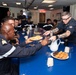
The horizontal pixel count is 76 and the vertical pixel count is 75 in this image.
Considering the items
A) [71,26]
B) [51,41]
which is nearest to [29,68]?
[51,41]

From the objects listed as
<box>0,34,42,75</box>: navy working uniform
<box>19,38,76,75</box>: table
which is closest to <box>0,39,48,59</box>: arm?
<box>0,34,42,75</box>: navy working uniform

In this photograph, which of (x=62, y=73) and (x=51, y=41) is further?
(x=51, y=41)

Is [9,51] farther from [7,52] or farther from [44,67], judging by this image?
[44,67]

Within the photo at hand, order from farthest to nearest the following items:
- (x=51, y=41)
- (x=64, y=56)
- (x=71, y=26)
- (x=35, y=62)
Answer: (x=71, y=26) < (x=51, y=41) < (x=64, y=56) < (x=35, y=62)

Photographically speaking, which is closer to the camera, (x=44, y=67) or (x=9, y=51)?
(x=9, y=51)

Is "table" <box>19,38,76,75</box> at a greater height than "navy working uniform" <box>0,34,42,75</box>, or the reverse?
"navy working uniform" <box>0,34,42,75</box>

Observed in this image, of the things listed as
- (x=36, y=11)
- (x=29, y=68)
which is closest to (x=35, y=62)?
(x=29, y=68)

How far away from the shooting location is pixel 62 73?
1.36m

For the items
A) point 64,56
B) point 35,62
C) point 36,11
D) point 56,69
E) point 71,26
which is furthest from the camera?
point 36,11

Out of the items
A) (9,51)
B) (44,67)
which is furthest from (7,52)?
(44,67)

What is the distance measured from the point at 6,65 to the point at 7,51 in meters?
0.28

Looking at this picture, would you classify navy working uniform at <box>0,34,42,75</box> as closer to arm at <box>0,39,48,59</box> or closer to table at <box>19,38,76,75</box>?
arm at <box>0,39,48,59</box>

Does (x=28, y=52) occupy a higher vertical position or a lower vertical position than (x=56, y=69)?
higher

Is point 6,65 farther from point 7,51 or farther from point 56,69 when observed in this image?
point 56,69
